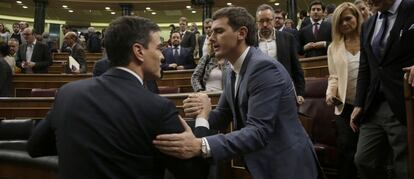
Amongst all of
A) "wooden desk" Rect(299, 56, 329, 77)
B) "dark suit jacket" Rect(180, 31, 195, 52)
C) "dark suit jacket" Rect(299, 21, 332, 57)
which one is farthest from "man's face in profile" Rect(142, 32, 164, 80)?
"dark suit jacket" Rect(180, 31, 195, 52)

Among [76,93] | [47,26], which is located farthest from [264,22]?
Answer: [47,26]

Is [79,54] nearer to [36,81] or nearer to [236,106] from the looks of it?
[36,81]

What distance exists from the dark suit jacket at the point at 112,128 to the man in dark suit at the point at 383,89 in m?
1.25

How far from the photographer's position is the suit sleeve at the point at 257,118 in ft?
4.73

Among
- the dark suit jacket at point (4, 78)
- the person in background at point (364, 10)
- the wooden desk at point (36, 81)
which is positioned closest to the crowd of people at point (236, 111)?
the person in background at point (364, 10)

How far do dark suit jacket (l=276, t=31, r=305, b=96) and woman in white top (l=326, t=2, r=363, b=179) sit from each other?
44 centimetres

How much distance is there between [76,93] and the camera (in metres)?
1.26

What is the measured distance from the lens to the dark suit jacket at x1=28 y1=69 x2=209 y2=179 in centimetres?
120

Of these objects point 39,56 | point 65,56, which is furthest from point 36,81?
point 65,56

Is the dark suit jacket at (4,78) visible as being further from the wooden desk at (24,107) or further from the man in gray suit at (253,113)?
the man in gray suit at (253,113)

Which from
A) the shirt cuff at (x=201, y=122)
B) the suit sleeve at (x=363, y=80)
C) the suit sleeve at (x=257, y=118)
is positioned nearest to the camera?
the suit sleeve at (x=257, y=118)

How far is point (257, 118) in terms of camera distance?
149cm

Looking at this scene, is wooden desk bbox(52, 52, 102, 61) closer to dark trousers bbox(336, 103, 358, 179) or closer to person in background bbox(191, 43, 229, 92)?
person in background bbox(191, 43, 229, 92)

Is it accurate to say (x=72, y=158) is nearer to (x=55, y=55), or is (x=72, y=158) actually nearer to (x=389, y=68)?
(x=389, y=68)
